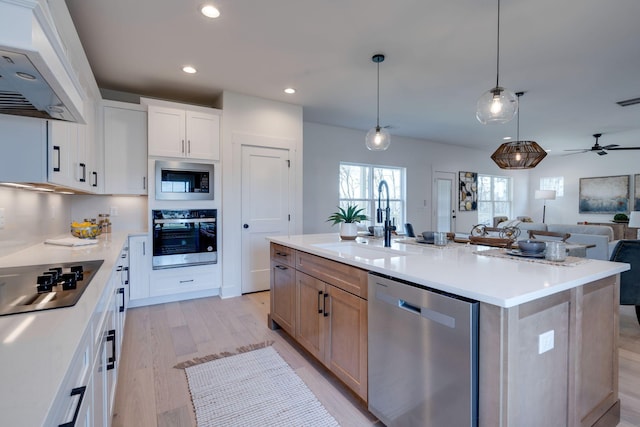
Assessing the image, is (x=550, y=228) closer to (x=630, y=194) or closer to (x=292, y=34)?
(x=630, y=194)

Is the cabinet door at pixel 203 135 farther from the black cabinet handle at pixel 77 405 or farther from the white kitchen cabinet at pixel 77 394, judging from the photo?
the black cabinet handle at pixel 77 405

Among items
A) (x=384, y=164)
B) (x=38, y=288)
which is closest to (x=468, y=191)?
(x=384, y=164)

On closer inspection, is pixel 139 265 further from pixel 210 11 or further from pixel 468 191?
pixel 468 191

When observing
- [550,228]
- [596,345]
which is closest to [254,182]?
[596,345]

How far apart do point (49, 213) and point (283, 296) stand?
2275 millimetres

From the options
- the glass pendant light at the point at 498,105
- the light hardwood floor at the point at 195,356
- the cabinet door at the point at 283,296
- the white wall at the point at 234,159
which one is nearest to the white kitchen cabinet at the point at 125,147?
the white wall at the point at 234,159

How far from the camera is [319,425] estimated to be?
169 centimetres

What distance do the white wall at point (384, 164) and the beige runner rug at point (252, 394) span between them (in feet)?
10.9

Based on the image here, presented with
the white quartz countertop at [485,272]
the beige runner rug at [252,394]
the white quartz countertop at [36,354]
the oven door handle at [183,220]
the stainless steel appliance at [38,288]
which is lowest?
the beige runner rug at [252,394]

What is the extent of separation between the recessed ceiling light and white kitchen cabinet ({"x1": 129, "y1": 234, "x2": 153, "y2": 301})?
2423mm

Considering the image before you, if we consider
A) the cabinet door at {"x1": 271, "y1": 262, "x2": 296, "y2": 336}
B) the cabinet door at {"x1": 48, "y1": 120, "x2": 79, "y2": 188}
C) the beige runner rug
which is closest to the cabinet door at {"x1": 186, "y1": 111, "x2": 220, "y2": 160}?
the cabinet door at {"x1": 48, "y1": 120, "x2": 79, "y2": 188}

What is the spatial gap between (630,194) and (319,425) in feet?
30.8

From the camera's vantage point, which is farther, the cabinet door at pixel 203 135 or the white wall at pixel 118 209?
the cabinet door at pixel 203 135

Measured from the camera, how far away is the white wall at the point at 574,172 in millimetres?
7383
